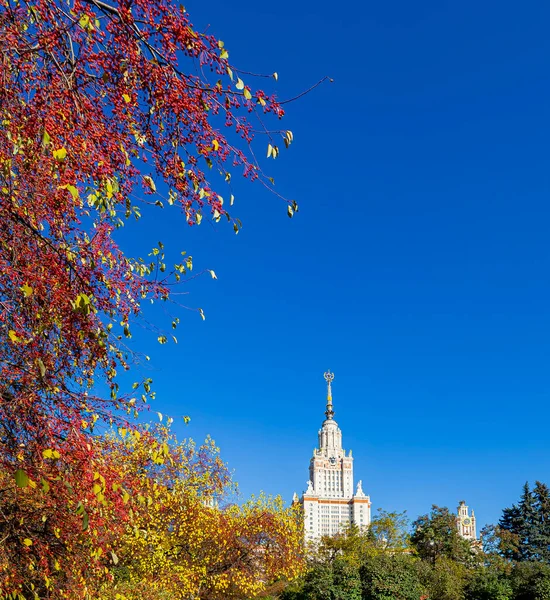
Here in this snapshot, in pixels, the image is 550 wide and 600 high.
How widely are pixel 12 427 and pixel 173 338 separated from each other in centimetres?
142

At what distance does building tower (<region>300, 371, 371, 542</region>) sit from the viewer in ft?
387

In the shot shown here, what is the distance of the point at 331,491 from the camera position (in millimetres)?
123875

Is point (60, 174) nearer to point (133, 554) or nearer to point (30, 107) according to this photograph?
point (30, 107)

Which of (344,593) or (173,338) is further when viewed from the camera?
(344,593)

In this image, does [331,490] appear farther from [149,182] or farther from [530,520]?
[149,182]

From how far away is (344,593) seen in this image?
2180 cm

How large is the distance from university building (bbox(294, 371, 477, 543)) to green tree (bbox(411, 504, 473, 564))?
7952 cm

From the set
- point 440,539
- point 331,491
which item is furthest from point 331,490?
point 440,539

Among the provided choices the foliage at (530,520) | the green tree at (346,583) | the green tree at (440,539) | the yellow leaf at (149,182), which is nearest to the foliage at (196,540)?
the green tree at (346,583)

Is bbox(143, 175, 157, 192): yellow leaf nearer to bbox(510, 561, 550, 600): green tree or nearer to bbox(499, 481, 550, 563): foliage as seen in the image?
bbox(510, 561, 550, 600): green tree

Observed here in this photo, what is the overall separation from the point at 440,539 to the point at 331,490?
9156 centimetres

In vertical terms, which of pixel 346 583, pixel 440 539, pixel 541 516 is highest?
pixel 541 516

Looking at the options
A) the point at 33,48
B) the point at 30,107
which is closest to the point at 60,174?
the point at 30,107

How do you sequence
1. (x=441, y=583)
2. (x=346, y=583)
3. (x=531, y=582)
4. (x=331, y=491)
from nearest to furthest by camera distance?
(x=531, y=582) → (x=346, y=583) → (x=441, y=583) → (x=331, y=491)
